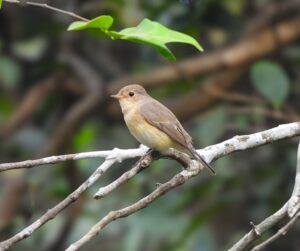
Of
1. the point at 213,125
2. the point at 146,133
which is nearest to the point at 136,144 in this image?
the point at 213,125

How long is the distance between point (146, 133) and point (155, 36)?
46.4 inches

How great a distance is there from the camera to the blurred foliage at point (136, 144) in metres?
4.90

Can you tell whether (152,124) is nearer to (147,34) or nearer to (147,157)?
(147,157)

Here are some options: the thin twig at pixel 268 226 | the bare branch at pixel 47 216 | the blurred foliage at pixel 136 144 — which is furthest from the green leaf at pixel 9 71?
the thin twig at pixel 268 226

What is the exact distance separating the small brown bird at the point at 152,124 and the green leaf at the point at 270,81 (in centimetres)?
76

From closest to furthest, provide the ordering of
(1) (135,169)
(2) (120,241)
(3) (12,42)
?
(1) (135,169)
(3) (12,42)
(2) (120,241)

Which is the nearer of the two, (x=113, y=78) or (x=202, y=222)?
(x=202, y=222)

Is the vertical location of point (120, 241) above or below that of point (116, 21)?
below

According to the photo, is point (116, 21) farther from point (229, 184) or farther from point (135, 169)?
point (135, 169)

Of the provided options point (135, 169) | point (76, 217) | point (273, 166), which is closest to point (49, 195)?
point (76, 217)

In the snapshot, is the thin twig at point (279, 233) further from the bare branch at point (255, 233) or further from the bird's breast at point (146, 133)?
the bird's breast at point (146, 133)

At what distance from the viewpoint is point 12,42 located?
18.2ft

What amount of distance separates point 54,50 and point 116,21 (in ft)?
1.71

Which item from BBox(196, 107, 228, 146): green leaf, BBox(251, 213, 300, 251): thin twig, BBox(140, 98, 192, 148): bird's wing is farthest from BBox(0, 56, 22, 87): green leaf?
BBox(251, 213, 300, 251): thin twig
